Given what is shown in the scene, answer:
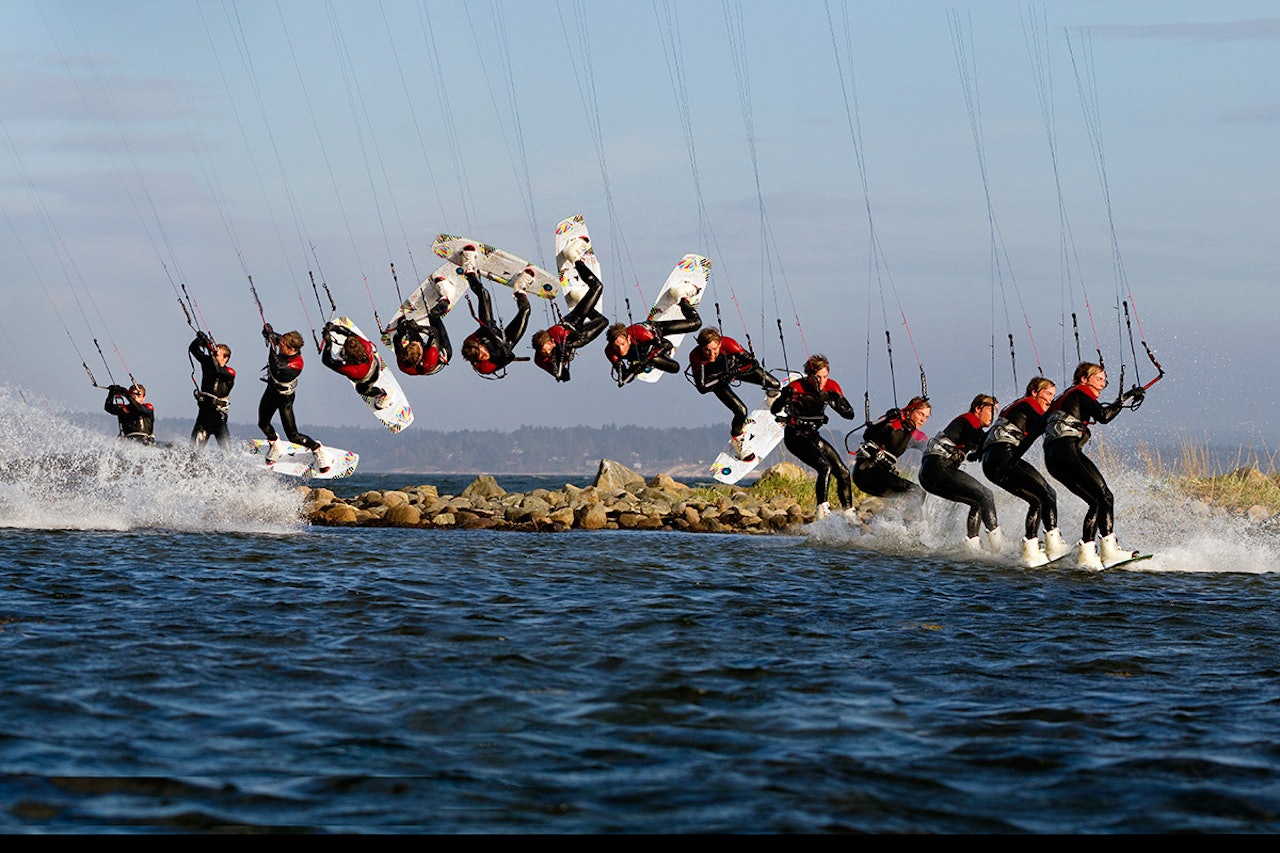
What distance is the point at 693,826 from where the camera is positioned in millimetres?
5816

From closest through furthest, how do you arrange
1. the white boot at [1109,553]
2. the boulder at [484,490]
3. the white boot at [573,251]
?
the white boot at [1109,553]
the white boot at [573,251]
the boulder at [484,490]

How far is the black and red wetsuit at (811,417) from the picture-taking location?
1983 cm

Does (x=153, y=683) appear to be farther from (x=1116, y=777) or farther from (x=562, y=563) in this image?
(x=562, y=563)

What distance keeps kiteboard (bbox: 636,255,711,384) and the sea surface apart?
4.74 meters

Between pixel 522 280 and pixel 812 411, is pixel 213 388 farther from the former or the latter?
pixel 812 411

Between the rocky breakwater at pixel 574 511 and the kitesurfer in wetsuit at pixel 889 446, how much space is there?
6.78 m

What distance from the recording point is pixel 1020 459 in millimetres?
16938

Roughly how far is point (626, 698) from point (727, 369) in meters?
12.1

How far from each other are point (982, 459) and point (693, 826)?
40.6ft

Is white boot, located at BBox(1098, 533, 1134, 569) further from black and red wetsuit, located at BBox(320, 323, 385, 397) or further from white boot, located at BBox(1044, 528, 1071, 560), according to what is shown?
black and red wetsuit, located at BBox(320, 323, 385, 397)

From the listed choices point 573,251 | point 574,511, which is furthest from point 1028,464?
point 574,511

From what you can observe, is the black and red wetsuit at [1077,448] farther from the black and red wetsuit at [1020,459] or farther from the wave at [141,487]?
the wave at [141,487]

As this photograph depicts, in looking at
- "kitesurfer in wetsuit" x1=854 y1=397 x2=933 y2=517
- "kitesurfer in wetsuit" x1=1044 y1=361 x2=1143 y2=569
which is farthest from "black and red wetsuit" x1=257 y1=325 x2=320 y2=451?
"kitesurfer in wetsuit" x1=1044 y1=361 x2=1143 y2=569

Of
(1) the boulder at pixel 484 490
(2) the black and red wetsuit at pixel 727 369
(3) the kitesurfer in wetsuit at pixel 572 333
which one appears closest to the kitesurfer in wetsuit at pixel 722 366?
(2) the black and red wetsuit at pixel 727 369
